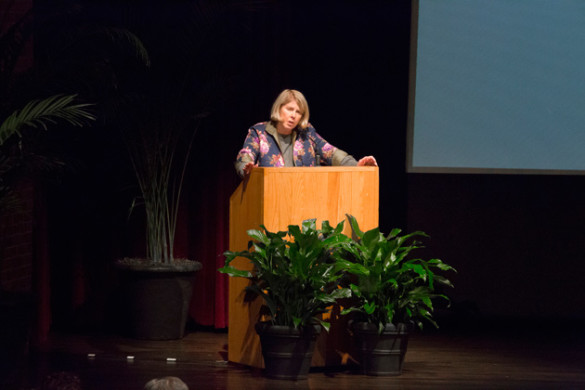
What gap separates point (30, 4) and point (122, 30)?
1006 millimetres

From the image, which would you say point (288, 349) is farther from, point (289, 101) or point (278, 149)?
point (289, 101)

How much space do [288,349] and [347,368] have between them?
1.42 ft

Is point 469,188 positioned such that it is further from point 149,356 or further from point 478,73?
point 149,356

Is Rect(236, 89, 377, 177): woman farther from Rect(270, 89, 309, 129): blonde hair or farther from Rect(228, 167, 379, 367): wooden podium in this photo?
Rect(228, 167, 379, 367): wooden podium

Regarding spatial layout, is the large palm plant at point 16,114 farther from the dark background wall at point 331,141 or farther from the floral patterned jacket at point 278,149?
the dark background wall at point 331,141

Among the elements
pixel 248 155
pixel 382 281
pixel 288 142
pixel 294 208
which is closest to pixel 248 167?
pixel 248 155

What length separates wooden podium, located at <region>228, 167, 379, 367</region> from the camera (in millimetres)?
4105

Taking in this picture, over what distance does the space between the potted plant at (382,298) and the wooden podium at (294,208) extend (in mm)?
147

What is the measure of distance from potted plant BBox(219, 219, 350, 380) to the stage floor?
12 cm

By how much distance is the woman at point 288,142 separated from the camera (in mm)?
4355

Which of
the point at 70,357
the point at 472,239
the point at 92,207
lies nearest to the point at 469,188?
the point at 472,239

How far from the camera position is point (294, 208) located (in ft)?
13.6

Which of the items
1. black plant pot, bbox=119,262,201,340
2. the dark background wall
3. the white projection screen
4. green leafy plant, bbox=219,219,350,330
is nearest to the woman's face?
green leafy plant, bbox=219,219,350,330

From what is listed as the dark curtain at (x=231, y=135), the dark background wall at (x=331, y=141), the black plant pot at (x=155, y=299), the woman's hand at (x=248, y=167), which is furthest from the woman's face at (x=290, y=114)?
the black plant pot at (x=155, y=299)
